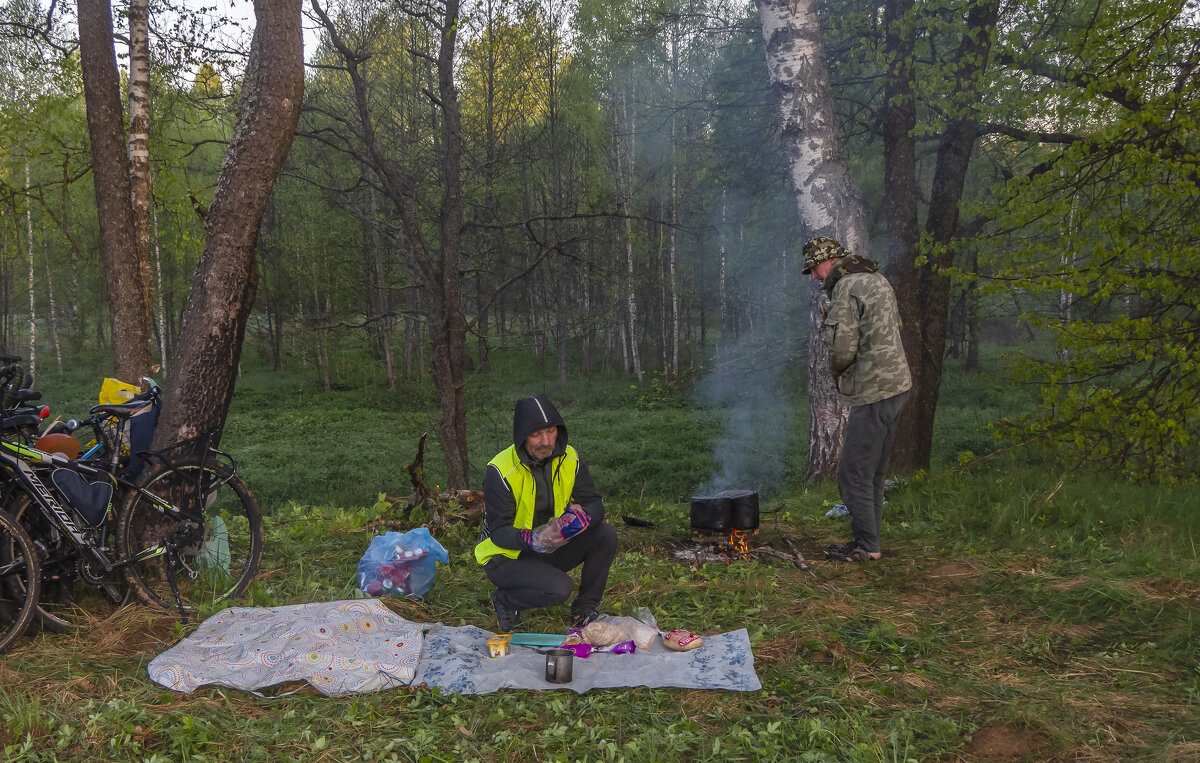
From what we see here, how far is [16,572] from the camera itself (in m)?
3.80

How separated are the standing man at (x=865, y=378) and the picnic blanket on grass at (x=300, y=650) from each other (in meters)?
3.10

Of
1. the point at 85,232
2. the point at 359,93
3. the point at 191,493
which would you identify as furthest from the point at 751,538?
the point at 85,232

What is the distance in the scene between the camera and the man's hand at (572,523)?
380 cm

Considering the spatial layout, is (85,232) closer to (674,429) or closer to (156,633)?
(674,429)

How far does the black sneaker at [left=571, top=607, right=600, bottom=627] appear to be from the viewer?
4.24 metres

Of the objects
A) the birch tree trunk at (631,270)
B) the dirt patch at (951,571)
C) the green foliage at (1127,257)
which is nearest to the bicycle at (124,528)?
the dirt patch at (951,571)

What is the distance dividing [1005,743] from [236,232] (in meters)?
4.80

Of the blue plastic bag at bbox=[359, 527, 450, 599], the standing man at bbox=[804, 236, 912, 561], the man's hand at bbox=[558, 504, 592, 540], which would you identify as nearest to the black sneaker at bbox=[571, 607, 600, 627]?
the man's hand at bbox=[558, 504, 592, 540]

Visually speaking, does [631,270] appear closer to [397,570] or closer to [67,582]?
[397,570]

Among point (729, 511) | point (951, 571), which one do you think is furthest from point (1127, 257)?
point (729, 511)

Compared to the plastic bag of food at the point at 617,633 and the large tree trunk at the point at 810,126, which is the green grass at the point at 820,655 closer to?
the plastic bag of food at the point at 617,633

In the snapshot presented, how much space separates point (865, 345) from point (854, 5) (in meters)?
7.87

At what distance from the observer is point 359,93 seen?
977 cm

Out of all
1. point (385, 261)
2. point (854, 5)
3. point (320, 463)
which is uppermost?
point (854, 5)
